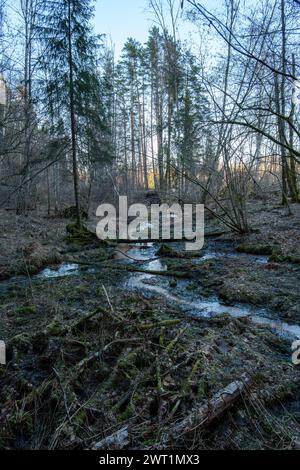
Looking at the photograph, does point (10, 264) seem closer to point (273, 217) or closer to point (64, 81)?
point (64, 81)

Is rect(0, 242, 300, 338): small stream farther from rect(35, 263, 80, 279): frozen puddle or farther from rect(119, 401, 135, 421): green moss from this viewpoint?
rect(119, 401, 135, 421): green moss

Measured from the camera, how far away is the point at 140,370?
3.35 metres

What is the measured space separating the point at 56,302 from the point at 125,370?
2.58 m

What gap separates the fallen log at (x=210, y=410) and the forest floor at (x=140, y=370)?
18 millimetres

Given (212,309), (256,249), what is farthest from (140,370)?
(256,249)

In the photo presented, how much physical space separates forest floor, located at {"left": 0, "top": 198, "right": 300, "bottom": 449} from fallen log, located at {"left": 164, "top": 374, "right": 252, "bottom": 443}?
0.06 ft

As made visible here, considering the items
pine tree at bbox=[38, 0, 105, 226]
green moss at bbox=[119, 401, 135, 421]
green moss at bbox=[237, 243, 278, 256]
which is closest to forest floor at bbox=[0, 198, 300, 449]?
green moss at bbox=[119, 401, 135, 421]

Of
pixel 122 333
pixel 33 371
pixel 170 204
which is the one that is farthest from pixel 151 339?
pixel 170 204

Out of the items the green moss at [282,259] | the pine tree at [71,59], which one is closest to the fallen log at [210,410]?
the green moss at [282,259]

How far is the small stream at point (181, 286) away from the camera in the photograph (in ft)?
16.7

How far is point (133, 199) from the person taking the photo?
77.2 ft

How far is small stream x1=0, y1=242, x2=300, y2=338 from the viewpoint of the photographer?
5.10 meters

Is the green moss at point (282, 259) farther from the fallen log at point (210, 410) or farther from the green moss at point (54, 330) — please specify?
the green moss at point (54, 330)

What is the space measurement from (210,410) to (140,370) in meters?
0.93
